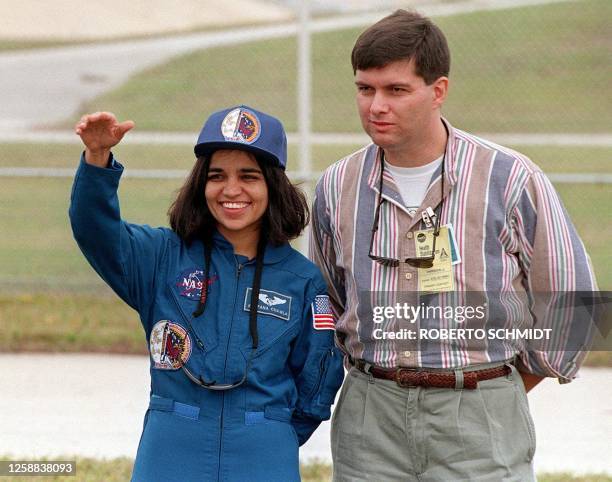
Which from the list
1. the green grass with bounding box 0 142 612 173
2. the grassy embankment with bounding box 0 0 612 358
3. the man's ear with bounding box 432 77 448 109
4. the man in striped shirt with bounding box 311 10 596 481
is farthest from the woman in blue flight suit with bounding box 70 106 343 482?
the green grass with bounding box 0 142 612 173

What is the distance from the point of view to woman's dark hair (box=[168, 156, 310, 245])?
3.69 metres

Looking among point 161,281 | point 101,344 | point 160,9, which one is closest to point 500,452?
point 161,281

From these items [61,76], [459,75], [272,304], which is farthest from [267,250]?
[61,76]

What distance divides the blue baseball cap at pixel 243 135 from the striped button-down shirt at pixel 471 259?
26 cm

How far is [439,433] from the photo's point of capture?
344 centimetres

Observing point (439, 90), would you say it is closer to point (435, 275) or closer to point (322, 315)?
point (435, 275)

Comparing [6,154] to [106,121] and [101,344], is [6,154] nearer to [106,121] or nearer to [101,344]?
[101,344]

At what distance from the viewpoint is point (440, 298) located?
3457 mm

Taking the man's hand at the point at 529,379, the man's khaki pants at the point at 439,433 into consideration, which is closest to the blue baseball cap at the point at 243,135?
the man's khaki pants at the point at 439,433

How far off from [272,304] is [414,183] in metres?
0.54

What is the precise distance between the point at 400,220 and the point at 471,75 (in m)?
9.49

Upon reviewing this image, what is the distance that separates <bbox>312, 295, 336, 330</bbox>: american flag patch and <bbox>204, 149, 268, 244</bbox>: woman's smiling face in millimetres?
315

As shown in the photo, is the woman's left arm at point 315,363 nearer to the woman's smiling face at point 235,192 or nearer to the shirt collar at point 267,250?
the shirt collar at point 267,250

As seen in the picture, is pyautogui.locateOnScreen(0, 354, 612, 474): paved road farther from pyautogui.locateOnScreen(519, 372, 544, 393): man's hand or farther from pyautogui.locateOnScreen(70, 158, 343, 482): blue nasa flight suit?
pyautogui.locateOnScreen(70, 158, 343, 482): blue nasa flight suit
